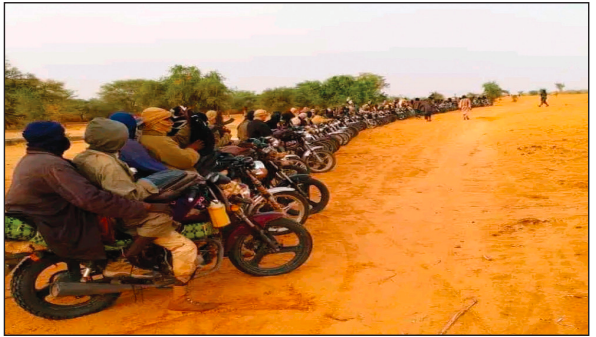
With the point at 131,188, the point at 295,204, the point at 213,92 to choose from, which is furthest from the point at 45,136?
the point at 213,92

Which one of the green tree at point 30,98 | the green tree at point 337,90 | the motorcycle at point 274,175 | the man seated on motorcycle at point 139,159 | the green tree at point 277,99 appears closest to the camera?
the man seated on motorcycle at point 139,159

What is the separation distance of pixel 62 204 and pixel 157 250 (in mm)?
801

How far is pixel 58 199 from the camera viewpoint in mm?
3105

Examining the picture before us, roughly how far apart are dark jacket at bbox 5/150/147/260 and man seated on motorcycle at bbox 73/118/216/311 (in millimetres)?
102

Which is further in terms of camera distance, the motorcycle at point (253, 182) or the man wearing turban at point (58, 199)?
the motorcycle at point (253, 182)

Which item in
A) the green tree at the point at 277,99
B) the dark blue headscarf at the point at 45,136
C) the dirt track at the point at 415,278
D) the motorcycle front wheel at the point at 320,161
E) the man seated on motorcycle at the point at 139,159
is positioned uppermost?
the green tree at the point at 277,99

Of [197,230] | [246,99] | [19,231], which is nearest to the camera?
[19,231]

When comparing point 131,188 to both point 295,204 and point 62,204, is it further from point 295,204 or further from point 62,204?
point 295,204

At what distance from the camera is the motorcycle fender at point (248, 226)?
3938 millimetres

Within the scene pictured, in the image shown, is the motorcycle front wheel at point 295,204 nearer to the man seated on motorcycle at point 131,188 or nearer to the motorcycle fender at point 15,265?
the man seated on motorcycle at point 131,188

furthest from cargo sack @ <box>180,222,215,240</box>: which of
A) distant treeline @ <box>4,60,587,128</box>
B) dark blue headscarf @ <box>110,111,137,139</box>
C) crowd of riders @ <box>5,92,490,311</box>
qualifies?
distant treeline @ <box>4,60,587,128</box>

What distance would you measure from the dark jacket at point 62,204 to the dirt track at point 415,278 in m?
0.70

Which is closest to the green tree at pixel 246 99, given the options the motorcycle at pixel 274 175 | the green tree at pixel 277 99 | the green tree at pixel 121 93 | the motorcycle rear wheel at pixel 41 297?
the green tree at pixel 277 99

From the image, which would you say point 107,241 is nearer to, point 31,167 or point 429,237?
point 31,167
